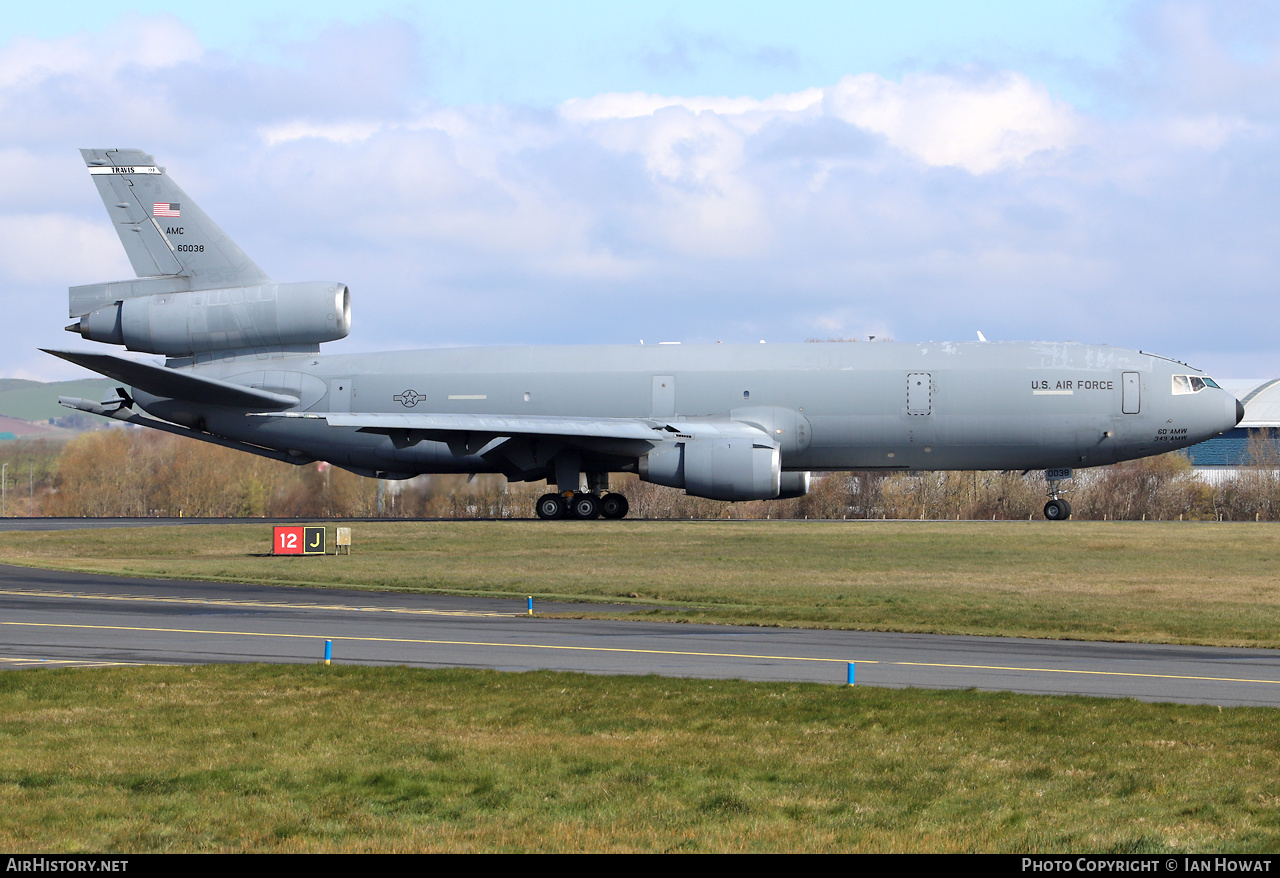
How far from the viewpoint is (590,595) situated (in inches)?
1040

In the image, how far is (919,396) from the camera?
3969cm

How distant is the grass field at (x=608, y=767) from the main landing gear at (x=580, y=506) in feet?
89.2

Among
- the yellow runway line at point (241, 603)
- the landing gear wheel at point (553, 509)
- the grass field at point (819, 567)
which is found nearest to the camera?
the yellow runway line at point (241, 603)

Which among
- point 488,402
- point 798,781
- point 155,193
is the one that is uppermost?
point 155,193

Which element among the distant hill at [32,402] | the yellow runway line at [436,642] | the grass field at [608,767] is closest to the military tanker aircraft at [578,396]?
the yellow runway line at [436,642]

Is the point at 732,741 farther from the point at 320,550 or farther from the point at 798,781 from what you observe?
the point at 320,550

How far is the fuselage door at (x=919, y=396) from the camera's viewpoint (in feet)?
130

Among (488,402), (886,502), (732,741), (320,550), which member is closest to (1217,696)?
(732,741)

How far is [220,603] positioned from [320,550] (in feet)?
42.0

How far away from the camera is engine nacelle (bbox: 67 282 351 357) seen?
1686 inches

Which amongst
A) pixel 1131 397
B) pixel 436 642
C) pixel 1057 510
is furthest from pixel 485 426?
pixel 436 642

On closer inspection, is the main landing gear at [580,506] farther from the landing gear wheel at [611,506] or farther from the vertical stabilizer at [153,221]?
the vertical stabilizer at [153,221]

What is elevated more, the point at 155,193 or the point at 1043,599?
the point at 155,193

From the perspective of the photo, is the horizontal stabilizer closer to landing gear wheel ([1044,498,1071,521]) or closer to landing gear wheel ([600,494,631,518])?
landing gear wheel ([600,494,631,518])
